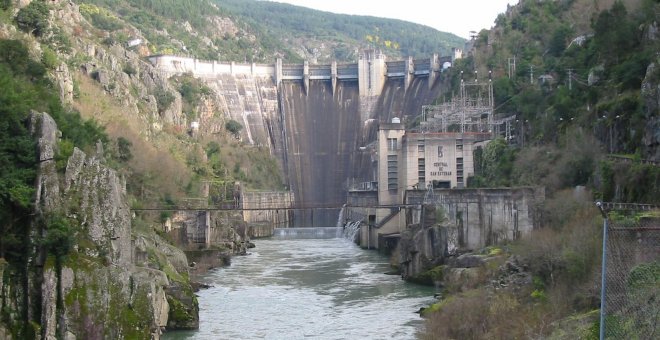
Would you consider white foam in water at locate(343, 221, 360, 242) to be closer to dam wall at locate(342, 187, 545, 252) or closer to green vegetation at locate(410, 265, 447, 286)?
dam wall at locate(342, 187, 545, 252)

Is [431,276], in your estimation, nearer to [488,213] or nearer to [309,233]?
[488,213]

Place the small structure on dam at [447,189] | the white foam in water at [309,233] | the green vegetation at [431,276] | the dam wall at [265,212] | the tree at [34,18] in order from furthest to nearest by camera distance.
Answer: the dam wall at [265,212] → the white foam in water at [309,233] → the tree at [34,18] → the small structure on dam at [447,189] → the green vegetation at [431,276]

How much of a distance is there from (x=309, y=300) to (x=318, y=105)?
73238 mm

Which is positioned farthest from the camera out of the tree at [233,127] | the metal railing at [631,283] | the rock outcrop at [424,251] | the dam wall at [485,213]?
the tree at [233,127]

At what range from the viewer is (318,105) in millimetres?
116375

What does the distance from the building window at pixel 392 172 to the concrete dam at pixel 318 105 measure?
3819cm

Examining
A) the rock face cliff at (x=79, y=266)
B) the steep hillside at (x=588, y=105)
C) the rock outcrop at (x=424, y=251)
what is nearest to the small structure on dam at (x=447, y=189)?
the rock outcrop at (x=424, y=251)

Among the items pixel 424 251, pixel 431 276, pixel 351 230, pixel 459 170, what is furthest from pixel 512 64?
pixel 431 276

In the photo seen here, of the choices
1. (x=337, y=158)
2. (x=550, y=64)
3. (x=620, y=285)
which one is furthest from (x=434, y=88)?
(x=620, y=285)

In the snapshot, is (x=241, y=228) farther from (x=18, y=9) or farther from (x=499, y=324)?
(x=499, y=324)

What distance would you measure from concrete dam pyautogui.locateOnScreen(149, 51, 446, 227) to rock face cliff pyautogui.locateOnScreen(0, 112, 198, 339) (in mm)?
73988

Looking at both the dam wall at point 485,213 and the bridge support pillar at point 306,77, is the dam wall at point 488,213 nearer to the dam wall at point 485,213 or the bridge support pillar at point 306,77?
the dam wall at point 485,213

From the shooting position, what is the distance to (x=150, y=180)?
63469 millimetres

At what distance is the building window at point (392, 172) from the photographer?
67.8m
